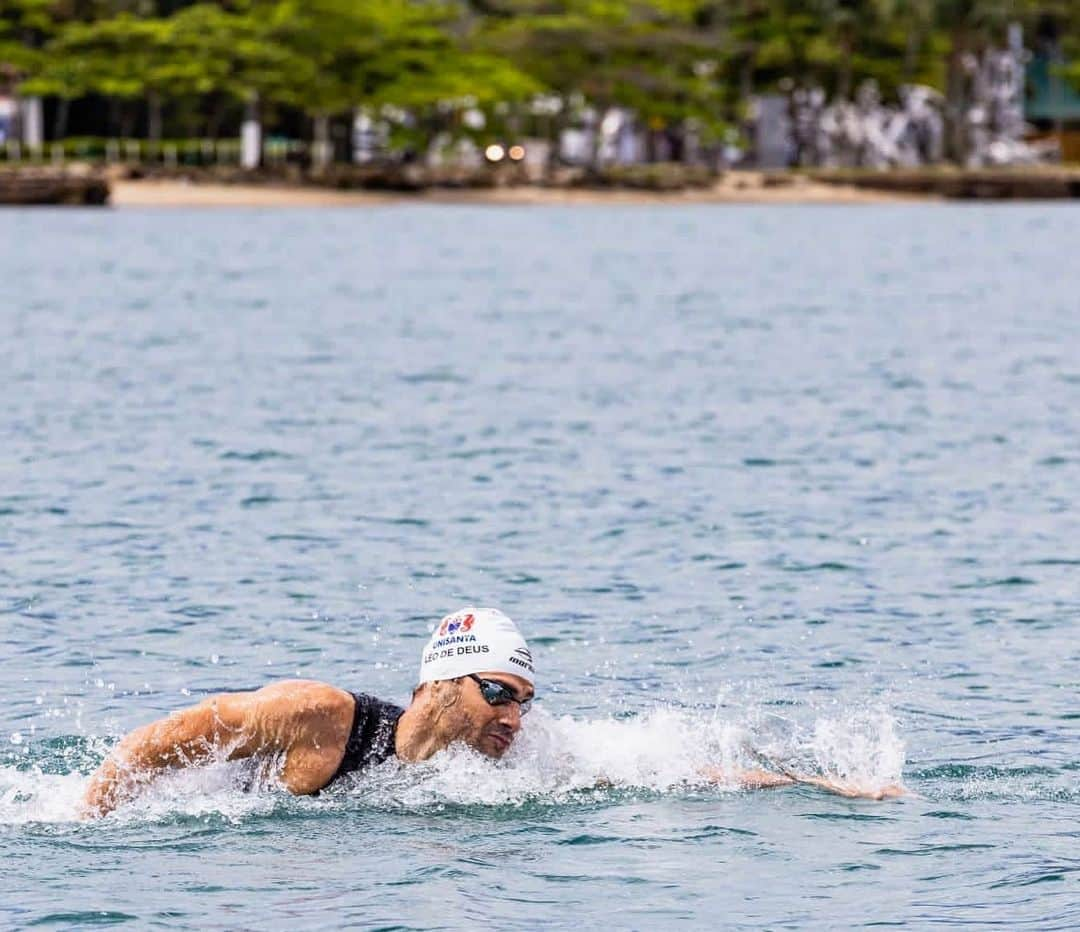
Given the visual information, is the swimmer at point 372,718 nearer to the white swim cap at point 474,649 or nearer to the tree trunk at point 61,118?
the white swim cap at point 474,649

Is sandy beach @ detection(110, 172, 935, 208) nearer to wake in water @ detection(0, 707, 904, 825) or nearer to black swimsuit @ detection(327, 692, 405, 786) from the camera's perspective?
wake in water @ detection(0, 707, 904, 825)

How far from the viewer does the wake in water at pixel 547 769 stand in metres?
13.0

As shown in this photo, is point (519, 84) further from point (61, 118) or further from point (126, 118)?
point (61, 118)

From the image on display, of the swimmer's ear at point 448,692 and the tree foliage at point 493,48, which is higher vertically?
the tree foliage at point 493,48

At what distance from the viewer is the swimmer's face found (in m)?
12.5

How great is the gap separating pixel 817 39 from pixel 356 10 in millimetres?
30863

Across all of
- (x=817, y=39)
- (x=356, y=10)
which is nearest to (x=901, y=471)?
(x=356, y=10)

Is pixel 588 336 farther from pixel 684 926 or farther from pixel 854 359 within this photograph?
pixel 684 926

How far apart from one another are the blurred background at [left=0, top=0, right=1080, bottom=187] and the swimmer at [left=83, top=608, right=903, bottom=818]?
4051 inches

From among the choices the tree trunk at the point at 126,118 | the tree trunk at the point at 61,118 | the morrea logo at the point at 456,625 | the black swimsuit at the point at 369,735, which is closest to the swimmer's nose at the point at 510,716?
the morrea logo at the point at 456,625

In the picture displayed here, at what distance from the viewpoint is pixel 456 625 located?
41.3 feet

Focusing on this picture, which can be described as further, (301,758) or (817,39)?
(817,39)

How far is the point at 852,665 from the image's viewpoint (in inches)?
703

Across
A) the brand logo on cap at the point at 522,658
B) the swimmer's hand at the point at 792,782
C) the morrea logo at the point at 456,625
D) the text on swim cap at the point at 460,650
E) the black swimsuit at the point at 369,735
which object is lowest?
the swimmer's hand at the point at 792,782
